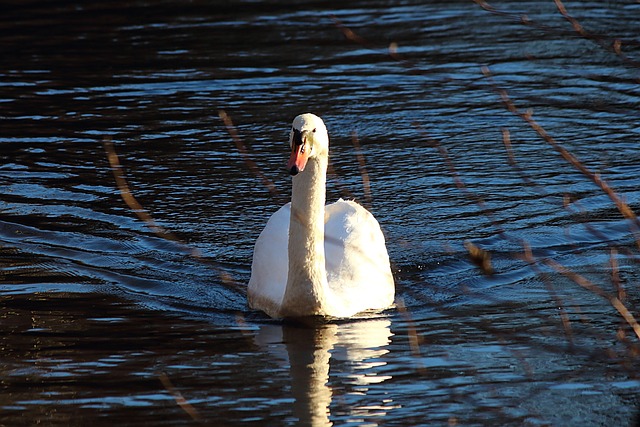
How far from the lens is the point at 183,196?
41.6 ft

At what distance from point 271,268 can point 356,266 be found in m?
0.69

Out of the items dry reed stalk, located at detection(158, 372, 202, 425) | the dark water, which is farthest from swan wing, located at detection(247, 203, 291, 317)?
dry reed stalk, located at detection(158, 372, 202, 425)

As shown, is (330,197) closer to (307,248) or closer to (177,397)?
(307,248)

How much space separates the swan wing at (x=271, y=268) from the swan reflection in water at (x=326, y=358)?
349 millimetres

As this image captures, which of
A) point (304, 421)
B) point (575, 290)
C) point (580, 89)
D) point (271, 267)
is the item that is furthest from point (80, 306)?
point (580, 89)

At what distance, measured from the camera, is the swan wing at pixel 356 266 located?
941 centimetres

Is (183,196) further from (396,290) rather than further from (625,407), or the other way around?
(625,407)

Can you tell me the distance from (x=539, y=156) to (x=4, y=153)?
6.18m

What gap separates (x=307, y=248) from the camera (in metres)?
9.10

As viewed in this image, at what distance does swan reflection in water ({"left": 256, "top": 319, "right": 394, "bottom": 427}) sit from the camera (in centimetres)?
717

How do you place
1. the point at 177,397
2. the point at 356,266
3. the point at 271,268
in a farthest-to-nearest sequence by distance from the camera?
the point at 271,268
the point at 356,266
the point at 177,397

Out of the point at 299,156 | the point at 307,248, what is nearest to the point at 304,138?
the point at 299,156

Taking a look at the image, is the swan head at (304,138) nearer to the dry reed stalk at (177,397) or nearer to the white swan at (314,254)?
the white swan at (314,254)

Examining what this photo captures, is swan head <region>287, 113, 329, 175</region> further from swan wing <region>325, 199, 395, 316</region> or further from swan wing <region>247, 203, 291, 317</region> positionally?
swan wing <region>247, 203, 291, 317</region>
